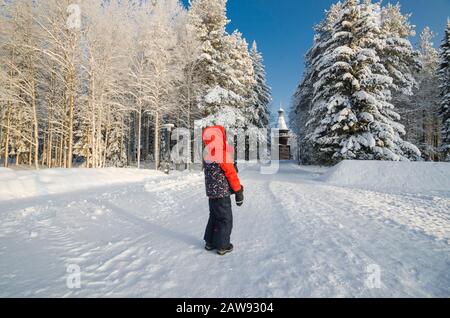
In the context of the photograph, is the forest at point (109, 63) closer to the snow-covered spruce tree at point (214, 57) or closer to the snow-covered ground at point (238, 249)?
the snow-covered spruce tree at point (214, 57)

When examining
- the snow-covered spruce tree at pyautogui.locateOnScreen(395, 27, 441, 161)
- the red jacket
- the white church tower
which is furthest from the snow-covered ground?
the white church tower

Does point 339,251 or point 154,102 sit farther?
point 154,102

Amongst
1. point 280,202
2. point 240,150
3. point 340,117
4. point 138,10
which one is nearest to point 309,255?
point 280,202

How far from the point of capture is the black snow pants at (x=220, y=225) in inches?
134

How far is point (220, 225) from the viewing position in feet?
11.4

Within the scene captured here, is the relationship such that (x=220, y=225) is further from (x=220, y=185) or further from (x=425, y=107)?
(x=425, y=107)

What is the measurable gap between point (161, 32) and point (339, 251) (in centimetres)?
2107

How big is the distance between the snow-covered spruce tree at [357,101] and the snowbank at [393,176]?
8.02 ft

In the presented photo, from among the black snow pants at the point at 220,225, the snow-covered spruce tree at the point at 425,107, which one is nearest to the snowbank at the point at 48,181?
the black snow pants at the point at 220,225

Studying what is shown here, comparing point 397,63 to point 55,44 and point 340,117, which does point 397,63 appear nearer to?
point 340,117

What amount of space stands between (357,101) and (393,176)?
616 cm

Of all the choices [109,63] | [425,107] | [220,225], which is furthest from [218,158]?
[425,107]

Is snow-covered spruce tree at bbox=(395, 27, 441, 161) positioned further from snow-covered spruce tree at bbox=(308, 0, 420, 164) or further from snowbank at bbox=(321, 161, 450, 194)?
snowbank at bbox=(321, 161, 450, 194)

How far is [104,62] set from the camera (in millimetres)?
16844
